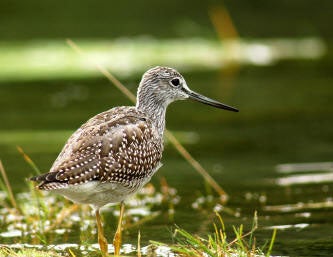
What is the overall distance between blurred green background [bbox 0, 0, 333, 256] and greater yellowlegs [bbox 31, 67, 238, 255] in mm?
941

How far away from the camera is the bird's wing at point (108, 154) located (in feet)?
21.9

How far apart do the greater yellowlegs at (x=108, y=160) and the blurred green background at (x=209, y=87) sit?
3.09 feet

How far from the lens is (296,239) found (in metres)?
7.86

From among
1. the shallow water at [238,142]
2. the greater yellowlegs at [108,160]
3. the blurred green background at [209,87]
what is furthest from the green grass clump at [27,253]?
the blurred green background at [209,87]

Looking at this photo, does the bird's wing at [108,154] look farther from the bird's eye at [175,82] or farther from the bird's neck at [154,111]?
the bird's eye at [175,82]

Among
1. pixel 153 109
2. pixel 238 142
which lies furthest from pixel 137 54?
pixel 153 109

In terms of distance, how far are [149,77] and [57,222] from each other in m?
1.53

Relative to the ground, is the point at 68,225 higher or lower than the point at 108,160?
lower

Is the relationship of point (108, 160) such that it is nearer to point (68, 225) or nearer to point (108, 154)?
point (108, 154)

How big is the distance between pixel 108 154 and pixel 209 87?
9.78 metres

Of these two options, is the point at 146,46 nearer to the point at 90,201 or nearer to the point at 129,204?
the point at 129,204

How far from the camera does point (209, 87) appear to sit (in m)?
16.7

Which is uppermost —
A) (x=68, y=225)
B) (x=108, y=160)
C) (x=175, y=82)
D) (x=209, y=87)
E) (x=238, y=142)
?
(x=209, y=87)

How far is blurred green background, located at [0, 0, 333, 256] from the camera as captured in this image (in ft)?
32.1
